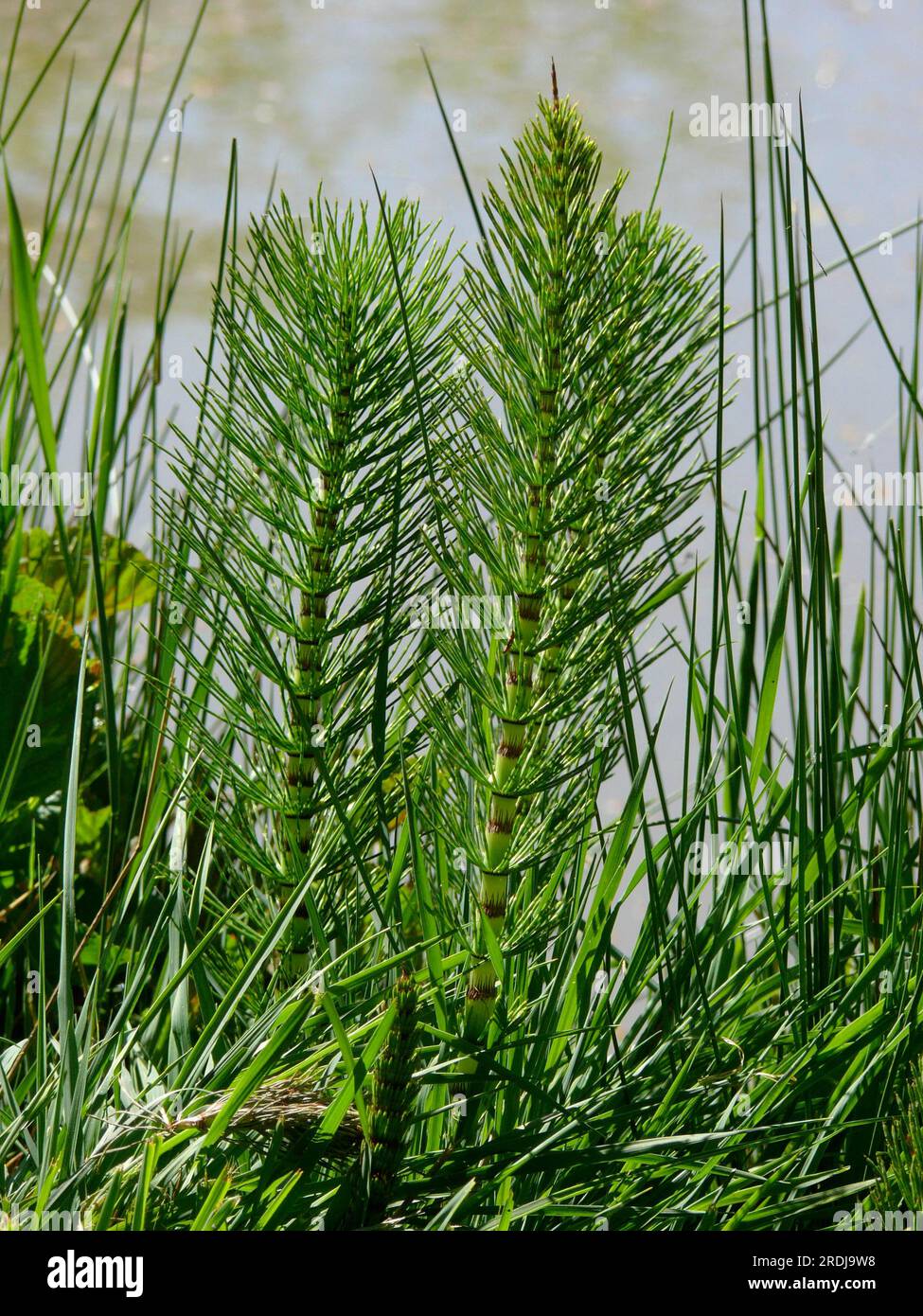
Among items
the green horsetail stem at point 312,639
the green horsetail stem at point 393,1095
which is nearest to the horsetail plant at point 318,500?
the green horsetail stem at point 312,639

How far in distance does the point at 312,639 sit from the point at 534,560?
11cm

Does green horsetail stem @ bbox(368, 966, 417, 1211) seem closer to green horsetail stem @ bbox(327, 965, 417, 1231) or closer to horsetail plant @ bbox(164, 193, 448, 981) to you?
green horsetail stem @ bbox(327, 965, 417, 1231)

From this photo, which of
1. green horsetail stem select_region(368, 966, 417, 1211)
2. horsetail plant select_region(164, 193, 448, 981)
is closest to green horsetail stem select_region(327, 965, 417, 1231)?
green horsetail stem select_region(368, 966, 417, 1211)

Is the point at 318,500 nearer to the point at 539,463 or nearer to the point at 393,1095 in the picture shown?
the point at 539,463

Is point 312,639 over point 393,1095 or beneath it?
over

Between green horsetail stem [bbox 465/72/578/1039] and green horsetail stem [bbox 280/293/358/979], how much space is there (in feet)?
0.28

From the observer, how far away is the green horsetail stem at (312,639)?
497mm

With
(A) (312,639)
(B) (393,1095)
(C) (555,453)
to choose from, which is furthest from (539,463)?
(B) (393,1095)

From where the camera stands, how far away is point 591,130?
2.31m

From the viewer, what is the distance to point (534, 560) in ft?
1.55

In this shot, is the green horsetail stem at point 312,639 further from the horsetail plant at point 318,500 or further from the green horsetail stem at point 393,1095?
the green horsetail stem at point 393,1095

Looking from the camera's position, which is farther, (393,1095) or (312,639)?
(312,639)

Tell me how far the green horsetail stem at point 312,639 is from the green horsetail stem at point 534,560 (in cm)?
8

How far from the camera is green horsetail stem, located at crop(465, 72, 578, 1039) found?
464 mm
